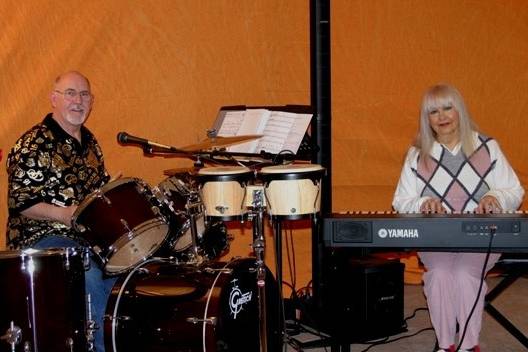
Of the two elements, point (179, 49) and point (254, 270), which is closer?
point (254, 270)

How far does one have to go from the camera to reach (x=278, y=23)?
4.66 meters

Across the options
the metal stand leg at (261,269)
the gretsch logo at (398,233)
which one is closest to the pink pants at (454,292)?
the gretsch logo at (398,233)

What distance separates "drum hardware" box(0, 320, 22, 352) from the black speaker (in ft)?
5.46

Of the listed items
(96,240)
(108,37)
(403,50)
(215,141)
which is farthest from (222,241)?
(403,50)

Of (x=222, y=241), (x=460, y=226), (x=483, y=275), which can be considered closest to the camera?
(x=460, y=226)

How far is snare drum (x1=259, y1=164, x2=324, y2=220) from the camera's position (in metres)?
2.88

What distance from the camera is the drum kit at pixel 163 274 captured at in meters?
2.73

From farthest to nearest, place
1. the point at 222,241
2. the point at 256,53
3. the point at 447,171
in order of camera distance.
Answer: the point at 256,53 → the point at 222,241 → the point at 447,171

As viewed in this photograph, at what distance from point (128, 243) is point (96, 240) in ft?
0.61

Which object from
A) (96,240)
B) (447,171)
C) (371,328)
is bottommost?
(371,328)

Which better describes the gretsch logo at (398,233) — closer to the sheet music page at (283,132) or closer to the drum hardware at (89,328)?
the sheet music page at (283,132)

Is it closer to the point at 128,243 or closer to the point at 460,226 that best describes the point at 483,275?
the point at 460,226

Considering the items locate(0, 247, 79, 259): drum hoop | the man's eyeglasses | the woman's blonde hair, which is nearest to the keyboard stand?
the woman's blonde hair

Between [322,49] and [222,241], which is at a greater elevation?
[322,49]
